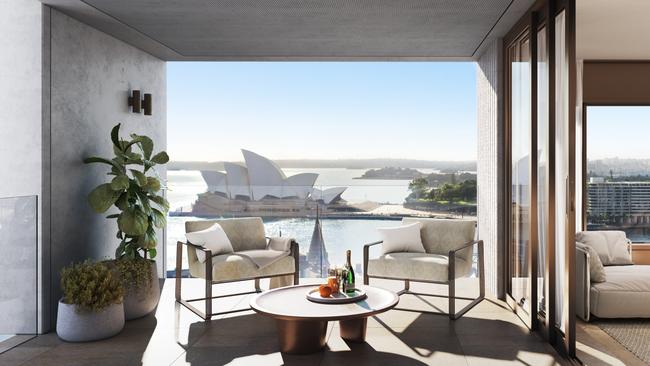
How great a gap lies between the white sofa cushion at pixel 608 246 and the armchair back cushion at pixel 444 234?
107 cm

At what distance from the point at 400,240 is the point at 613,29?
116 inches

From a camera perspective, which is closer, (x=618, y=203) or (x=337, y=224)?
(x=337, y=224)

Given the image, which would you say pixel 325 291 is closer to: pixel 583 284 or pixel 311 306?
pixel 311 306

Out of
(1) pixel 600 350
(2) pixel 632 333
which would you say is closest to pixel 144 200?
(1) pixel 600 350

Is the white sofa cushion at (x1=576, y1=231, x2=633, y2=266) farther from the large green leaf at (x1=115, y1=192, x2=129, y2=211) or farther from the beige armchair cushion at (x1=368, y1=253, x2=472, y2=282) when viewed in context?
the large green leaf at (x1=115, y1=192, x2=129, y2=211)

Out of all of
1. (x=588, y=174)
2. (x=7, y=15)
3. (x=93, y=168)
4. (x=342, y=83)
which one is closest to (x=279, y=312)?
(x=93, y=168)

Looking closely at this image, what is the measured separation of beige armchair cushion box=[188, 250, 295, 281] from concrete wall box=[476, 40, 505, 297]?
2089mm

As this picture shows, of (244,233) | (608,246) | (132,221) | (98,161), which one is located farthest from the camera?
(244,233)

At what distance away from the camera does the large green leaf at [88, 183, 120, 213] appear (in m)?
4.65

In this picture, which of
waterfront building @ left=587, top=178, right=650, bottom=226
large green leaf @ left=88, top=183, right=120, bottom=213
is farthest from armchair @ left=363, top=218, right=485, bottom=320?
waterfront building @ left=587, top=178, right=650, bottom=226

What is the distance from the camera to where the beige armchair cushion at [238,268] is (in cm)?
487

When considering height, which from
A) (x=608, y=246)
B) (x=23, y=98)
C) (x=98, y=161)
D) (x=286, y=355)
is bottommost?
(x=286, y=355)

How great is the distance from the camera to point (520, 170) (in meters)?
4.81

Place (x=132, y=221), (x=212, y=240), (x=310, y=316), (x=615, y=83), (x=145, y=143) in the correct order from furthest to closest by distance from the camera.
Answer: (x=615, y=83) → (x=212, y=240) → (x=145, y=143) → (x=132, y=221) → (x=310, y=316)
